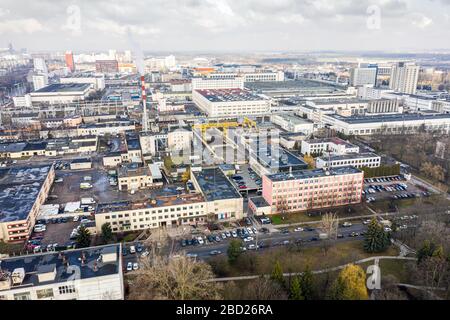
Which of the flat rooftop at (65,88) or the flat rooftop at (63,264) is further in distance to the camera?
the flat rooftop at (65,88)

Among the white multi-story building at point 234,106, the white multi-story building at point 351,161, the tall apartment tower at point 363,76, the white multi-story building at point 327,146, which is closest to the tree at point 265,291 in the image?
the white multi-story building at point 351,161

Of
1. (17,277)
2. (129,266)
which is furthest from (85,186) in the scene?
(17,277)

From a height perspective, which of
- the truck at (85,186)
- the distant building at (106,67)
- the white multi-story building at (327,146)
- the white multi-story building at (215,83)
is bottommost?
the truck at (85,186)

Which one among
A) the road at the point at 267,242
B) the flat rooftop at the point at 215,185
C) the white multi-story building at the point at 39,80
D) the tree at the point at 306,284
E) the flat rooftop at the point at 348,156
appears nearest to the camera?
the tree at the point at 306,284

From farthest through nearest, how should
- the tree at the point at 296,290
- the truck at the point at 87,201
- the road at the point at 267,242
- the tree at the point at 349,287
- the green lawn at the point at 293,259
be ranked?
the truck at the point at 87,201 < the road at the point at 267,242 < the green lawn at the point at 293,259 < the tree at the point at 296,290 < the tree at the point at 349,287

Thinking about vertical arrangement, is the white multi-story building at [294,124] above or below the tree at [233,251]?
above

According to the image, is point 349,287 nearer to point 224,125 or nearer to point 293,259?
point 293,259

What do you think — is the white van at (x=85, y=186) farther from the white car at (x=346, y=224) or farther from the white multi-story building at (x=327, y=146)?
the white multi-story building at (x=327, y=146)
